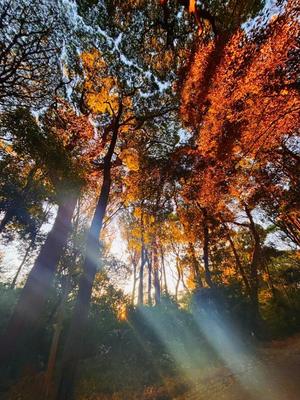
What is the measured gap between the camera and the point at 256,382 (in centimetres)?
520

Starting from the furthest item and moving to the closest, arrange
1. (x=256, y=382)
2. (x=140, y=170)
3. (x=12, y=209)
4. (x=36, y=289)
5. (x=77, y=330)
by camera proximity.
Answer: (x=140, y=170), (x=36, y=289), (x=12, y=209), (x=77, y=330), (x=256, y=382)

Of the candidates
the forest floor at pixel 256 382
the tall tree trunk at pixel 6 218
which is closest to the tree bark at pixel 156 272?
the forest floor at pixel 256 382

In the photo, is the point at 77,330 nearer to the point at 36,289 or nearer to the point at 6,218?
the point at 36,289

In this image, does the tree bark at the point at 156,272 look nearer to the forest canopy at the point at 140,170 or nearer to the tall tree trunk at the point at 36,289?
the forest canopy at the point at 140,170

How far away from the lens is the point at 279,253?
1656 centimetres

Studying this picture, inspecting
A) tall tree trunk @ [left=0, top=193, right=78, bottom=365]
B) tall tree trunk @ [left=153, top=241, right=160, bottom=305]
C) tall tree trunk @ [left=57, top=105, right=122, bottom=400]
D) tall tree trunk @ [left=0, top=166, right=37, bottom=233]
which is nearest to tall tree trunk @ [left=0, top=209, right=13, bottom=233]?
tall tree trunk @ [left=0, top=166, right=37, bottom=233]

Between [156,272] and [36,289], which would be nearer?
[36,289]

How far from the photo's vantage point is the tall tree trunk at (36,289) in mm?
7121

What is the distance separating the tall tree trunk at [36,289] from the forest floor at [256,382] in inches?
214

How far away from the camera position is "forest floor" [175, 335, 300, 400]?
456 centimetres

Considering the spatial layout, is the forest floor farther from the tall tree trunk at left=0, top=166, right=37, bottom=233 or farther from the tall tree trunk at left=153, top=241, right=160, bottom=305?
the tall tree trunk at left=153, top=241, right=160, bottom=305

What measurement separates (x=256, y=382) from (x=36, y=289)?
7.38 metres

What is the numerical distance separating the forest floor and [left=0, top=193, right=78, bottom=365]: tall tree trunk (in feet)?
17.8

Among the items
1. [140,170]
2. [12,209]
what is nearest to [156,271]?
[140,170]
